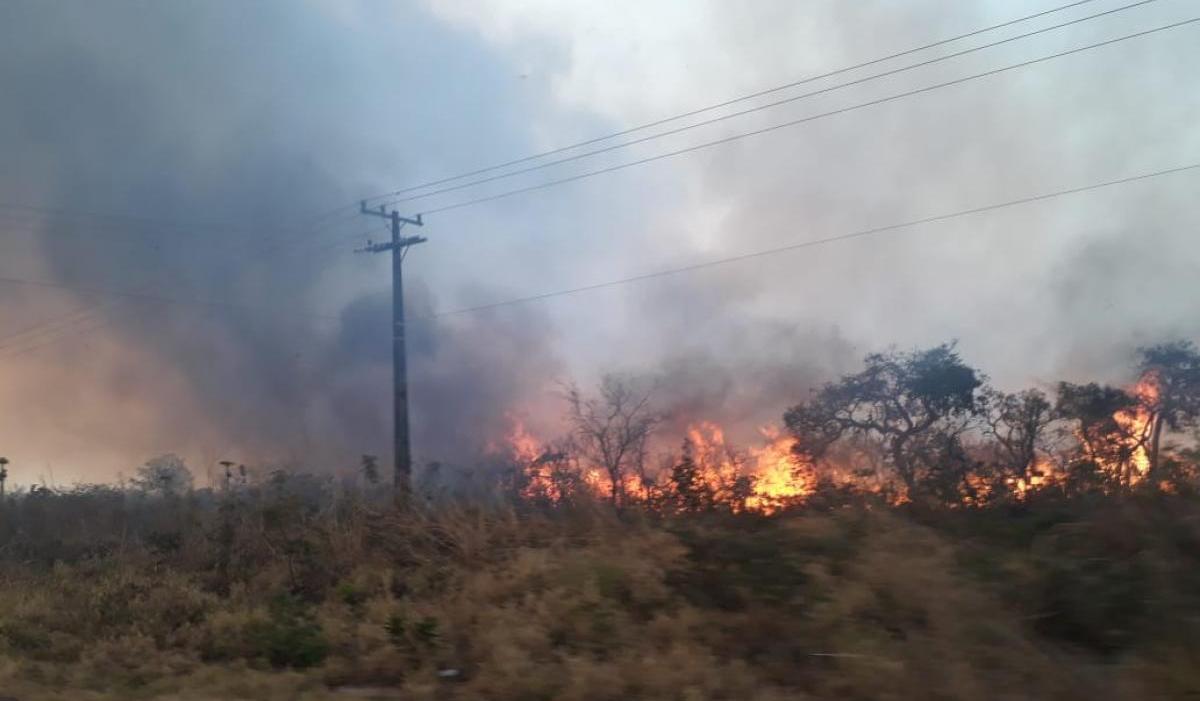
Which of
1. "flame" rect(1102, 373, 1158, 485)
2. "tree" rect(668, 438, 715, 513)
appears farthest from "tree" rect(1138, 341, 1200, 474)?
"tree" rect(668, 438, 715, 513)

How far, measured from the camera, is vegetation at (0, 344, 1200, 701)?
30.0 feet

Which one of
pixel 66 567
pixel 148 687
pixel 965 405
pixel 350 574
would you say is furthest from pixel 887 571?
pixel 66 567

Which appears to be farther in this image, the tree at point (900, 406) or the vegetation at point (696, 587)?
the tree at point (900, 406)

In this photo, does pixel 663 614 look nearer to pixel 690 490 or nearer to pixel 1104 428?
pixel 690 490

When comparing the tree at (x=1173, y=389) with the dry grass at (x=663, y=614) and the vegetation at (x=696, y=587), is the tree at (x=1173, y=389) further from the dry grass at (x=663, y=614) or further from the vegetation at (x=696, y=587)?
the dry grass at (x=663, y=614)

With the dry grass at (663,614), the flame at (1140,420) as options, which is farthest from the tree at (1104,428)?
the dry grass at (663,614)

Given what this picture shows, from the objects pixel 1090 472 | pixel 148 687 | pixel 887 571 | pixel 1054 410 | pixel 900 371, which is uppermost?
pixel 900 371

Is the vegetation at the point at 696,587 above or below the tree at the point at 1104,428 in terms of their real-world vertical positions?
below

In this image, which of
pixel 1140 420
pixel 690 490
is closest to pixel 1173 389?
pixel 1140 420

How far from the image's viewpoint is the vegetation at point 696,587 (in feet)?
30.0

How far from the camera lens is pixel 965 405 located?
2605 centimetres

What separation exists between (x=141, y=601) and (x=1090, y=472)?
16.0 meters

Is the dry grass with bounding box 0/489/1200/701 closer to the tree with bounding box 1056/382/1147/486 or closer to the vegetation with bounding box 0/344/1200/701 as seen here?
the vegetation with bounding box 0/344/1200/701

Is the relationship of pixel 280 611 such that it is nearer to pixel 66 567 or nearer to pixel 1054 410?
pixel 66 567
